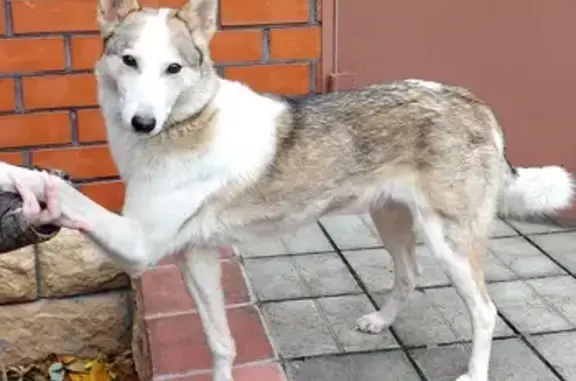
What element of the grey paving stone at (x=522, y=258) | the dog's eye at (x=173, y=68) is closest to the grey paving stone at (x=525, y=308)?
the grey paving stone at (x=522, y=258)

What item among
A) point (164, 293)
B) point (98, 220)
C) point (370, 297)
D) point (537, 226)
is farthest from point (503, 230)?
point (98, 220)

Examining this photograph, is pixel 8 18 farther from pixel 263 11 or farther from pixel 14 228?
pixel 14 228

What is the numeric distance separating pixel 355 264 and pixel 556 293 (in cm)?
75

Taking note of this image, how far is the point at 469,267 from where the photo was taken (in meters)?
2.71

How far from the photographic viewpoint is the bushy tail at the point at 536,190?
2916 mm

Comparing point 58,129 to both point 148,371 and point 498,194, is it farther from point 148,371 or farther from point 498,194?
point 498,194

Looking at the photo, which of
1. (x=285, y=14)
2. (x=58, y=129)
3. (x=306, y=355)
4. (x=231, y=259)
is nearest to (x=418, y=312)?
(x=306, y=355)

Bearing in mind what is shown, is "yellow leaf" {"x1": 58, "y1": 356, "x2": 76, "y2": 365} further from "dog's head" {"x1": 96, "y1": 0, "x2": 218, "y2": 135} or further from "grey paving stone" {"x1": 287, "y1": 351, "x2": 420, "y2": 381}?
"dog's head" {"x1": 96, "y1": 0, "x2": 218, "y2": 135}

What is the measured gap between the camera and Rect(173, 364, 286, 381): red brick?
275 cm

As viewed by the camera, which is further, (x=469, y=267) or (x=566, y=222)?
(x=566, y=222)

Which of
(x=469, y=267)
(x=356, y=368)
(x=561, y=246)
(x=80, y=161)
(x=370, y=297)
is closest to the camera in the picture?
(x=469, y=267)

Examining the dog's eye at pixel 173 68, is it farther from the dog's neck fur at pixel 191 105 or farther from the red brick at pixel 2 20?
the red brick at pixel 2 20

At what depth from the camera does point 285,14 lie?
357cm

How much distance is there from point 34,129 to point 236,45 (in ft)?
2.72
